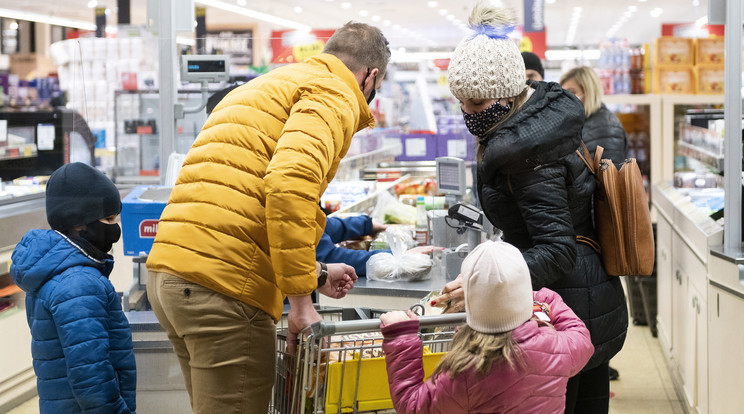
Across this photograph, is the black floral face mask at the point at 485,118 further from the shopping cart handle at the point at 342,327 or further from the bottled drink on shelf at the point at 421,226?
the bottled drink on shelf at the point at 421,226

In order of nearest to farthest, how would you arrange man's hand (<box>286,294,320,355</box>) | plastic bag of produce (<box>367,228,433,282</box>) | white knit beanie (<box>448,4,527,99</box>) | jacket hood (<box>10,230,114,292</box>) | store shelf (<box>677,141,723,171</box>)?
1. man's hand (<box>286,294,320,355</box>)
2. white knit beanie (<box>448,4,527,99</box>)
3. jacket hood (<box>10,230,114,292</box>)
4. plastic bag of produce (<box>367,228,433,282</box>)
5. store shelf (<box>677,141,723,171</box>)

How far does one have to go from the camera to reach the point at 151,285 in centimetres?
241

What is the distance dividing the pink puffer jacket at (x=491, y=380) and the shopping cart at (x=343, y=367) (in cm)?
8

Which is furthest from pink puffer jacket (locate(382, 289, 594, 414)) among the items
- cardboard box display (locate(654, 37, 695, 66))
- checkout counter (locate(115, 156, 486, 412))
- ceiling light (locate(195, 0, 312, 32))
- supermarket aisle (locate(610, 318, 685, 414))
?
ceiling light (locate(195, 0, 312, 32))

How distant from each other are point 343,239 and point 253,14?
19.4 metres

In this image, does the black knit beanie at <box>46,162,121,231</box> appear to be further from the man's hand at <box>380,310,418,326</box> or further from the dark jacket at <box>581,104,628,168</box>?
the dark jacket at <box>581,104,628,168</box>

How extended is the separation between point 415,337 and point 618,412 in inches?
128

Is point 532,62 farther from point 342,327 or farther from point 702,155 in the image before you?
point 342,327

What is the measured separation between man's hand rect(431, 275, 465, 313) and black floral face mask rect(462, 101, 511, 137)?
1.57ft

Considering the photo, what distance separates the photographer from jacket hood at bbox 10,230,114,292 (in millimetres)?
2777

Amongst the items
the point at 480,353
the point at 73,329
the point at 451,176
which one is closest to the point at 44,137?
the point at 451,176

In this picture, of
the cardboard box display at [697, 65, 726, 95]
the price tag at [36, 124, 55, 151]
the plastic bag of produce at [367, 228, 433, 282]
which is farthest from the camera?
the cardboard box display at [697, 65, 726, 95]

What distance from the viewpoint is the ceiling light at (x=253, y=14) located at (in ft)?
63.8

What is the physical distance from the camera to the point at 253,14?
74.0ft
